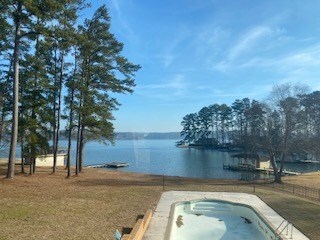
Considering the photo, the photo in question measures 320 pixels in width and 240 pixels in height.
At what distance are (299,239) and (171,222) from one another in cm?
428

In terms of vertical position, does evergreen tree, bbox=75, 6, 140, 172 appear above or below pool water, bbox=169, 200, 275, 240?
above

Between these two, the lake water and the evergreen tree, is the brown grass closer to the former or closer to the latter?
the evergreen tree

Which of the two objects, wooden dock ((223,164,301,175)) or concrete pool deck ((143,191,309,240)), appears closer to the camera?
→ concrete pool deck ((143,191,309,240))

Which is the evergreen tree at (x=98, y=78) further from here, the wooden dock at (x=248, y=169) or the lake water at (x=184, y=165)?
the wooden dock at (x=248, y=169)

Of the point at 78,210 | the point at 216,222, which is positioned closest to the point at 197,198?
the point at 216,222

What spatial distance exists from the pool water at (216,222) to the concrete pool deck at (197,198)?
1.25 ft

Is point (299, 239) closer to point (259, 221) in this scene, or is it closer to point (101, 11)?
point (259, 221)

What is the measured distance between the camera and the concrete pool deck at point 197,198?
35.3ft

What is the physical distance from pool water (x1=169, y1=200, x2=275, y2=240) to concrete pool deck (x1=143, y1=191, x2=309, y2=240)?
38 centimetres

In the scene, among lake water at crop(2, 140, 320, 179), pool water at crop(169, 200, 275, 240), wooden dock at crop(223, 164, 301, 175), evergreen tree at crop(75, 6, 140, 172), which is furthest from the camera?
wooden dock at crop(223, 164, 301, 175)

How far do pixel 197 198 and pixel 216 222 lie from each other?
213 centimetres

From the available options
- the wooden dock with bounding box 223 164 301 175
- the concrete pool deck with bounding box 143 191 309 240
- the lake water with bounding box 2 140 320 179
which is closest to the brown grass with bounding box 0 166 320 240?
the concrete pool deck with bounding box 143 191 309 240

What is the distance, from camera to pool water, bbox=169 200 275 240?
43.7ft

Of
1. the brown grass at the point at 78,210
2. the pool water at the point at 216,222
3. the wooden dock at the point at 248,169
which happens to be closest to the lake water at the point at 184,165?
the wooden dock at the point at 248,169
